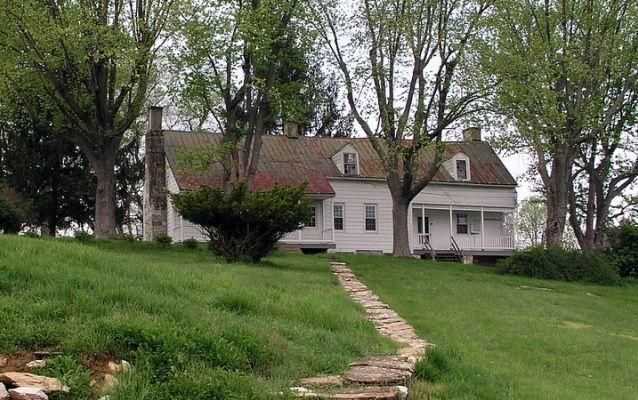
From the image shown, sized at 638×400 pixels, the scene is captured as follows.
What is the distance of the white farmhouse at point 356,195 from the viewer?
33.7 metres

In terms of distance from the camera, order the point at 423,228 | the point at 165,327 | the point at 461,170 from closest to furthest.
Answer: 1. the point at 165,327
2. the point at 423,228
3. the point at 461,170

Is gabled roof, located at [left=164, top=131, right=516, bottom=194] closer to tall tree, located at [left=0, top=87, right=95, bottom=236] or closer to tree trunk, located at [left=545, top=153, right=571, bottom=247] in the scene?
tall tree, located at [left=0, top=87, right=95, bottom=236]

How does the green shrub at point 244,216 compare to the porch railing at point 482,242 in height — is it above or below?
above

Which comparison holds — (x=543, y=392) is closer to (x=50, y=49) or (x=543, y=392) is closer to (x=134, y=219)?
Result: (x=50, y=49)

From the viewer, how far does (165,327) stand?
6156 millimetres

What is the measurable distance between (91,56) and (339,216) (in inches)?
595

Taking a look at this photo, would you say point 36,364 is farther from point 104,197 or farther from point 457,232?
point 457,232

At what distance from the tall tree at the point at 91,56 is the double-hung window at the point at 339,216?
1188 cm

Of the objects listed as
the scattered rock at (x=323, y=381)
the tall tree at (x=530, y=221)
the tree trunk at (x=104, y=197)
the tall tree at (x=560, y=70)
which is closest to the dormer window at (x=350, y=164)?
the tall tree at (x=560, y=70)

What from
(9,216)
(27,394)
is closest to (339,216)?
(9,216)

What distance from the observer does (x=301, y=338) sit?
7.41 meters

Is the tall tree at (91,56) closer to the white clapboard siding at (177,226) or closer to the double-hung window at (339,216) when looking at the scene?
the white clapboard siding at (177,226)

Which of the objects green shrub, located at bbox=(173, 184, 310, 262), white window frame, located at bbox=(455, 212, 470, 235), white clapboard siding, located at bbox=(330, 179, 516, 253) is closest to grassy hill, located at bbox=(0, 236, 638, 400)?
green shrub, located at bbox=(173, 184, 310, 262)

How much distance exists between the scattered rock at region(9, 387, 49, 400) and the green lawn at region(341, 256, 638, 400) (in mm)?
3113
